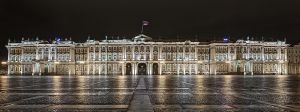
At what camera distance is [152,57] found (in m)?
136

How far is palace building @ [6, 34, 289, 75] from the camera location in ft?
446

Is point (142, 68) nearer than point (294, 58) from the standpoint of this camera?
Yes

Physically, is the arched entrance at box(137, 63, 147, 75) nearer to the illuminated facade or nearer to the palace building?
the palace building

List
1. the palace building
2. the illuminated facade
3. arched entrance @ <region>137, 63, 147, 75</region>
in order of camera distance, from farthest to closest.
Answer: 1. the illuminated facade
2. arched entrance @ <region>137, 63, 147, 75</region>
3. the palace building

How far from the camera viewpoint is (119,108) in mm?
12109

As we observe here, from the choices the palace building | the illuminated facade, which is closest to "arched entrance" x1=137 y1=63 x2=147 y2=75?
the palace building

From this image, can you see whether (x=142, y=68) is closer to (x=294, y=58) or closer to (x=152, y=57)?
(x=152, y=57)

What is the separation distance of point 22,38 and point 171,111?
465 feet

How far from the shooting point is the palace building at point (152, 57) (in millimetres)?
136000

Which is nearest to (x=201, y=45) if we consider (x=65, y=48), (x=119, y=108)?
(x=65, y=48)

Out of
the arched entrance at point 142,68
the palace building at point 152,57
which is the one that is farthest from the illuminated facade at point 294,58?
the arched entrance at point 142,68

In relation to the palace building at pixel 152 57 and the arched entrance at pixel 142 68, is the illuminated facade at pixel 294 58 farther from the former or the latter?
the arched entrance at pixel 142 68

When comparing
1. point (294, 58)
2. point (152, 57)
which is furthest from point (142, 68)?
point (294, 58)

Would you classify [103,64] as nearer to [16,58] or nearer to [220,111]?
[16,58]
